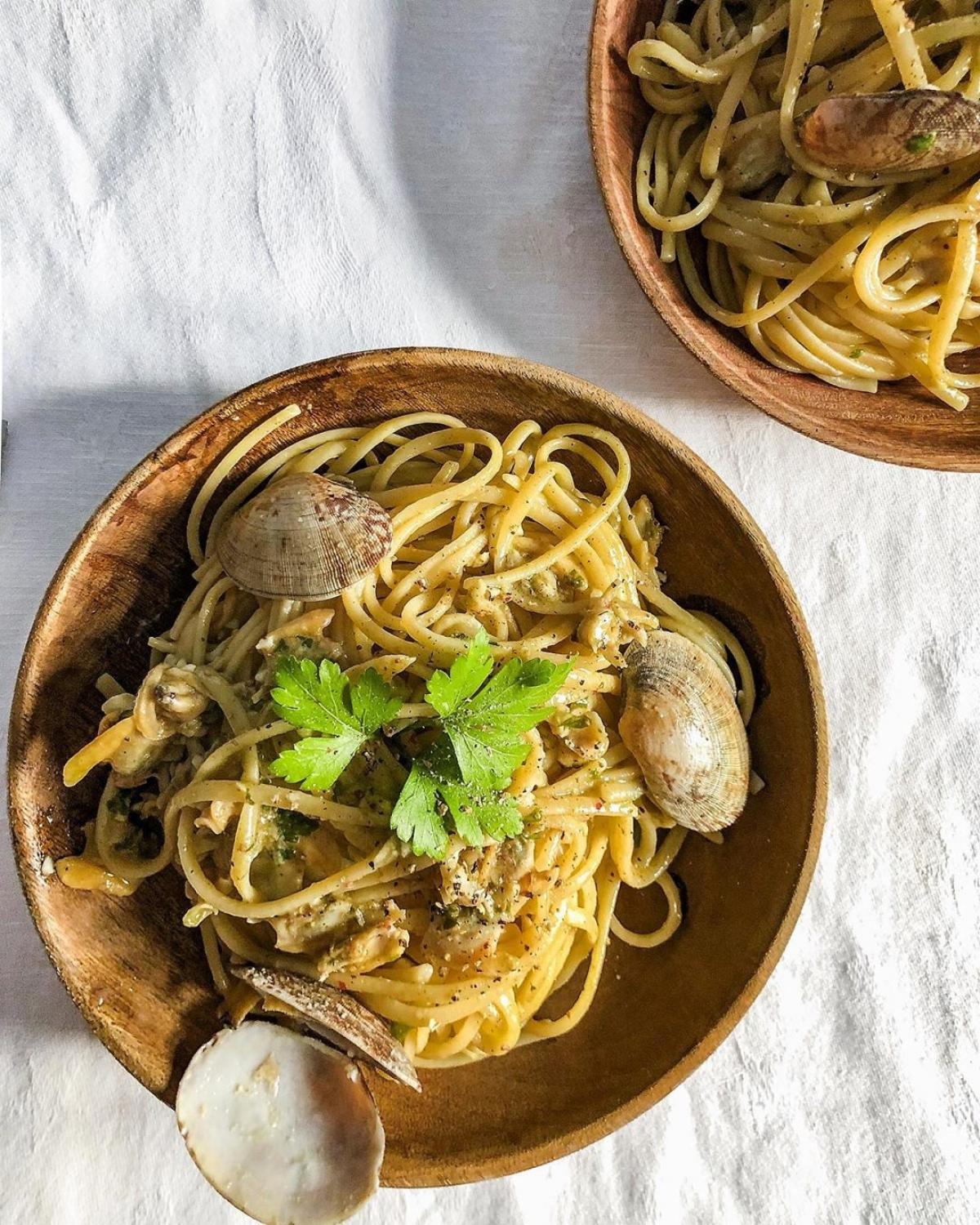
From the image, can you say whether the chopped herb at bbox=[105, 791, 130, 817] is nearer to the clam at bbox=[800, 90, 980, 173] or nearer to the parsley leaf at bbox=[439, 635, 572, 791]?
the parsley leaf at bbox=[439, 635, 572, 791]

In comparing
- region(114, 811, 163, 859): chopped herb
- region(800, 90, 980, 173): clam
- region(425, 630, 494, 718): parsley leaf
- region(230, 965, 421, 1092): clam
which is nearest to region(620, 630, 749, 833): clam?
region(425, 630, 494, 718): parsley leaf

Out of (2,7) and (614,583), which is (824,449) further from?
(2,7)

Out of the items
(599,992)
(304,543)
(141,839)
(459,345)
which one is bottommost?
(599,992)

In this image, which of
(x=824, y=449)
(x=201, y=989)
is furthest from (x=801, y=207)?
(x=201, y=989)

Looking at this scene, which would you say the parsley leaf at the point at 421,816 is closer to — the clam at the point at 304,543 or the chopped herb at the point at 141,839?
the clam at the point at 304,543

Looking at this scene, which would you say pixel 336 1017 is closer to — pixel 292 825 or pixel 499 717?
pixel 292 825

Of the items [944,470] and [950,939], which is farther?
[950,939]

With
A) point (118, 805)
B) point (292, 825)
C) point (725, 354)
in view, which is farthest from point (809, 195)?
point (118, 805)
